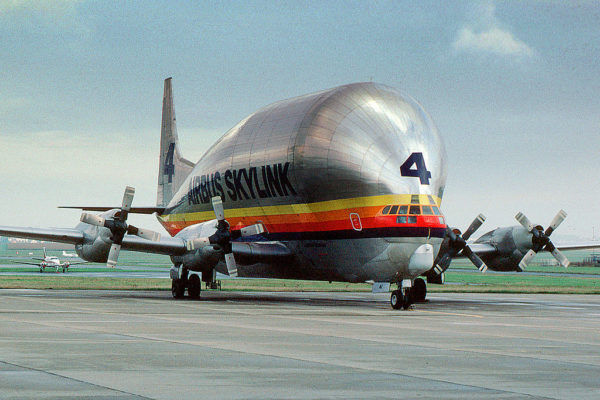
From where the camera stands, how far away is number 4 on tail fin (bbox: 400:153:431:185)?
28383 millimetres

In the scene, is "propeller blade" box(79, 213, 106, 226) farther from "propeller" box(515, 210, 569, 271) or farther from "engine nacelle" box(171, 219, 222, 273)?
"propeller" box(515, 210, 569, 271)

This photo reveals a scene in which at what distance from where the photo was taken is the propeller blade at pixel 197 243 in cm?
3164

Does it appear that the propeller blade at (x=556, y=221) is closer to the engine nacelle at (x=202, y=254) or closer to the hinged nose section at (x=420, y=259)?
the hinged nose section at (x=420, y=259)

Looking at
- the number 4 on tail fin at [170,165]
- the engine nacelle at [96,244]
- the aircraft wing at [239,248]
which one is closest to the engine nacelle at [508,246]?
the aircraft wing at [239,248]

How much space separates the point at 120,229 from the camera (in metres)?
30.9

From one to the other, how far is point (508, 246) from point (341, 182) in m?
10.6

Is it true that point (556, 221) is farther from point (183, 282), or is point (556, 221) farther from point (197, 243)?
point (183, 282)

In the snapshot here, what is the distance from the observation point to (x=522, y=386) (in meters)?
9.95

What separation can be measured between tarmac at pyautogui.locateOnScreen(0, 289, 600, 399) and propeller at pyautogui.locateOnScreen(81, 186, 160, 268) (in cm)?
694

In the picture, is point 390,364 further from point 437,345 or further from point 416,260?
point 416,260

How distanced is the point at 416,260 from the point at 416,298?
7.62m

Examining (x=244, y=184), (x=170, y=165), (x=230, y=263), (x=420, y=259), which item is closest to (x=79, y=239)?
(x=244, y=184)

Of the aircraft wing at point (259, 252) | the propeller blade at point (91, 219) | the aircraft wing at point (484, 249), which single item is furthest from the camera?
the aircraft wing at point (484, 249)

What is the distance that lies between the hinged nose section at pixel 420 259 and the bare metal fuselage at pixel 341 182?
0.10m
